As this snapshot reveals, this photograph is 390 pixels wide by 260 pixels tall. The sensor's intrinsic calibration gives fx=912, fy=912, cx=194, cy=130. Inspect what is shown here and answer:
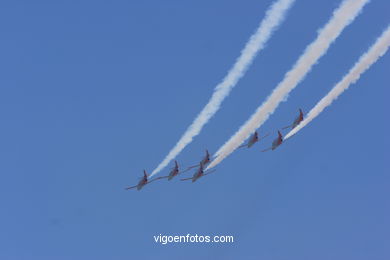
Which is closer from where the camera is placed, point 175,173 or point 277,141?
point 277,141

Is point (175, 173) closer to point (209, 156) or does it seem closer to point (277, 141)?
point (209, 156)

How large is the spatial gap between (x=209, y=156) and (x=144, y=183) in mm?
7455

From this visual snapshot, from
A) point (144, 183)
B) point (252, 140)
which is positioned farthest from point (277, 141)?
point (144, 183)

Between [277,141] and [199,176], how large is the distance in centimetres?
674

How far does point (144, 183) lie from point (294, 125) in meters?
14.6

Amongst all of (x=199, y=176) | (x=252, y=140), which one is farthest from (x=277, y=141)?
(x=199, y=176)

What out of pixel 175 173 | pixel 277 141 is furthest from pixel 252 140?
pixel 175 173

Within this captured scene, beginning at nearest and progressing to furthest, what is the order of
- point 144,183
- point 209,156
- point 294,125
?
point 294,125 < point 209,156 < point 144,183

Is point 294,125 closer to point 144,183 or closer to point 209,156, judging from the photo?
point 209,156

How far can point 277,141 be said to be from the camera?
61.8 m

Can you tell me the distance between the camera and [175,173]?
219 feet

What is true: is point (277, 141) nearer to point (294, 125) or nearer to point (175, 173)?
point (294, 125)

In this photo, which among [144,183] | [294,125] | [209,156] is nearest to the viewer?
[294,125]

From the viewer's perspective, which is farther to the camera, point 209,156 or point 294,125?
point 209,156
